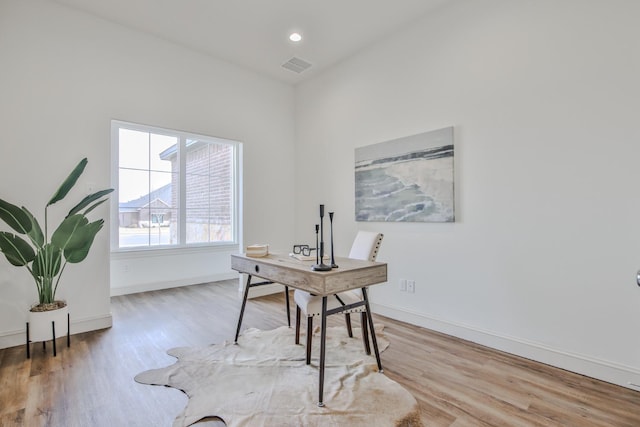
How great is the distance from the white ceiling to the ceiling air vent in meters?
0.07

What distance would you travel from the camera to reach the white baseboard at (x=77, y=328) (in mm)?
2754

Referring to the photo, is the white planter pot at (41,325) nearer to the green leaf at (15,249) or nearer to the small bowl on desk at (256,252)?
the green leaf at (15,249)

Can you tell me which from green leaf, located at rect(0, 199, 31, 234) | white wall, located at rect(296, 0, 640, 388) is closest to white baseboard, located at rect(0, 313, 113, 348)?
green leaf, located at rect(0, 199, 31, 234)

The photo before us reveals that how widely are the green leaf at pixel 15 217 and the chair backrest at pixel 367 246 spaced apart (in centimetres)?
265

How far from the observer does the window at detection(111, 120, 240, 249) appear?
182 inches

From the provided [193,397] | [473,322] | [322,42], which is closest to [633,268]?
[473,322]

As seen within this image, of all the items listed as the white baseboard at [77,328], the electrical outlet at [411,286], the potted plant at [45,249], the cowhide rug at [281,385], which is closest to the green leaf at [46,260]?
the potted plant at [45,249]

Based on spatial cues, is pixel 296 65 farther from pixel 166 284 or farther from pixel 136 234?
pixel 166 284

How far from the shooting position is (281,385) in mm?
2057

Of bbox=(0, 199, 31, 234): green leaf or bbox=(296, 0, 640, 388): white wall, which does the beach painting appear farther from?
bbox=(0, 199, 31, 234): green leaf

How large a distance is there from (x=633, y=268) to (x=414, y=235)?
5.41 feet

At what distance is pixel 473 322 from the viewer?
2.90 metres

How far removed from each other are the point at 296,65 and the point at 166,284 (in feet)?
12.4

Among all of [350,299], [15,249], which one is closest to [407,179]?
[350,299]
